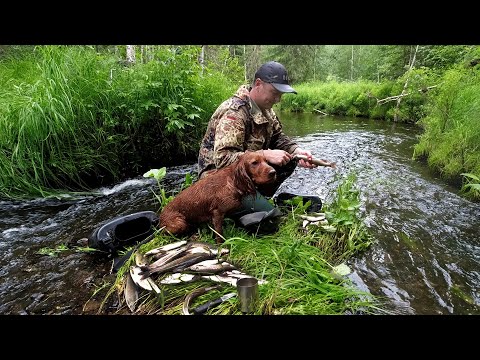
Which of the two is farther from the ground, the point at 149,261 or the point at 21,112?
the point at 21,112

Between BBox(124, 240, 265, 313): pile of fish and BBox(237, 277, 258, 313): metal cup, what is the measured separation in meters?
0.37

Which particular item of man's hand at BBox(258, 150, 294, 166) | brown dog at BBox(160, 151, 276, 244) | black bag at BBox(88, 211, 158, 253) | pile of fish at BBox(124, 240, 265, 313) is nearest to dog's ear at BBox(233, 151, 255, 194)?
brown dog at BBox(160, 151, 276, 244)

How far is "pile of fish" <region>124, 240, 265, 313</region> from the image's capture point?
2932 mm

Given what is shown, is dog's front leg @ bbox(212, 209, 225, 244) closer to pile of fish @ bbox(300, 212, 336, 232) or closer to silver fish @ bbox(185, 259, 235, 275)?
silver fish @ bbox(185, 259, 235, 275)

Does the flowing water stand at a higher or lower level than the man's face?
lower

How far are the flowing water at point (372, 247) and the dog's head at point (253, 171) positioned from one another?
1.61 metres

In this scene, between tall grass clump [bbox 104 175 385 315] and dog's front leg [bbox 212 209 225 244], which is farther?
dog's front leg [bbox 212 209 225 244]

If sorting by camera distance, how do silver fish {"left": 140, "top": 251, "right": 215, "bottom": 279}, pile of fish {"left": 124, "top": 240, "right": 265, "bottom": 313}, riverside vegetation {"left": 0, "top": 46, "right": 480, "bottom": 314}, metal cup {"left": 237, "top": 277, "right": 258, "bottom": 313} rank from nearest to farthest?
metal cup {"left": 237, "top": 277, "right": 258, "bottom": 313} → pile of fish {"left": 124, "top": 240, "right": 265, "bottom": 313} → silver fish {"left": 140, "top": 251, "right": 215, "bottom": 279} → riverside vegetation {"left": 0, "top": 46, "right": 480, "bottom": 314}

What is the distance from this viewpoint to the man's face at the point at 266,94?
4153 millimetres

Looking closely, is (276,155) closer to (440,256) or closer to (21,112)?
(440,256)

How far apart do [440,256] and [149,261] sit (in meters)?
3.80

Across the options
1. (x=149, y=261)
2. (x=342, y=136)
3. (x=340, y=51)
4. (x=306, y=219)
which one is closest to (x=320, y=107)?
(x=342, y=136)

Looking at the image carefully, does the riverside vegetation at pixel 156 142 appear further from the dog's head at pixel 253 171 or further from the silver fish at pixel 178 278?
the dog's head at pixel 253 171

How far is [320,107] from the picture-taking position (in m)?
24.9
